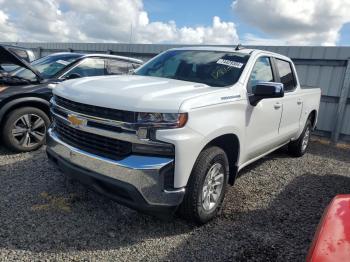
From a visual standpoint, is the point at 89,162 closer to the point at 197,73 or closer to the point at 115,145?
the point at 115,145

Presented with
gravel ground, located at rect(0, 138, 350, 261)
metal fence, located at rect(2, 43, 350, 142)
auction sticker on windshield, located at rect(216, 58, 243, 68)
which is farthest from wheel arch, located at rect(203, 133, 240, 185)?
metal fence, located at rect(2, 43, 350, 142)

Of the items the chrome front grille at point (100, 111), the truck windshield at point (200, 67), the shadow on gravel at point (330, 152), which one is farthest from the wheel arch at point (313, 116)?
the chrome front grille at point (100, 111)

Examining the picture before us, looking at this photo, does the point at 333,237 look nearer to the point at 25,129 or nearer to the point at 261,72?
the point at 261,72

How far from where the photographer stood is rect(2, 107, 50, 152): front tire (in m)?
4.85

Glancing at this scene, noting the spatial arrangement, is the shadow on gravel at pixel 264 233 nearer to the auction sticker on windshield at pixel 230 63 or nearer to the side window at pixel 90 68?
the auction sticker on windshield at pixel 230 63

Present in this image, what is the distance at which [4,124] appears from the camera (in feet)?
15.8

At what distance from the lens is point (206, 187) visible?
10.6ft

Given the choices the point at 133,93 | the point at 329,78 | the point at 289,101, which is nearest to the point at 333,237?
the point at 133,93

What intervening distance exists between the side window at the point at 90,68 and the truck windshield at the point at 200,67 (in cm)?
193

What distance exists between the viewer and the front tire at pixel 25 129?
485cm

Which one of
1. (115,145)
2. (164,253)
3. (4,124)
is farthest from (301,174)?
(4,124)

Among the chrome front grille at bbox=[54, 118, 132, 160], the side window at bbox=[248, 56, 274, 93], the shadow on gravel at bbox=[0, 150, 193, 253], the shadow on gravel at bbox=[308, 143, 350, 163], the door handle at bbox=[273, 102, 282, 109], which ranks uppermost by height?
the side window at bbox=[248, 56, 274, 93]

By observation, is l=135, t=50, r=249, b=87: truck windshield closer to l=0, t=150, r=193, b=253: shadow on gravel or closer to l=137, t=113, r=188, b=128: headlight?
l=137, t=113, r=188, b=128: headlight

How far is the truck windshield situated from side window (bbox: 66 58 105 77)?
6.33 ft
